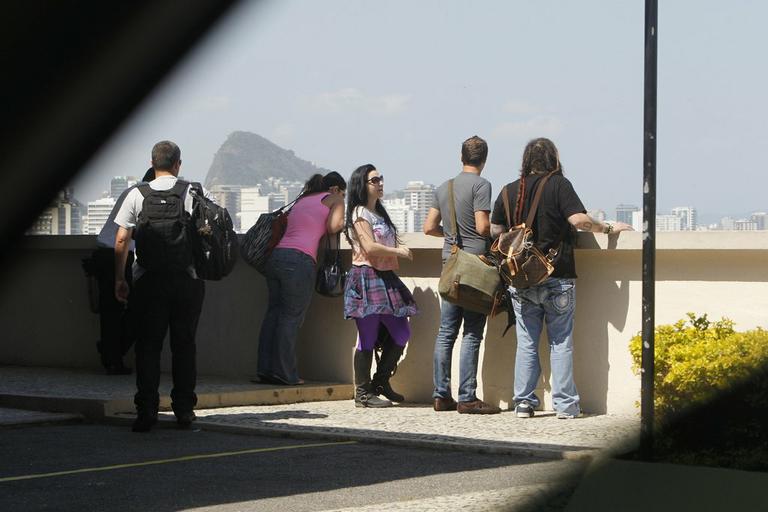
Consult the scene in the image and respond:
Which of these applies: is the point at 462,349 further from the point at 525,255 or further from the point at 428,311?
the point at 525,255

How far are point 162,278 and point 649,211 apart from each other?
3351 millimetres

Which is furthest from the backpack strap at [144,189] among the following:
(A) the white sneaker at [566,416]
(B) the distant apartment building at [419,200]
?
(A) the white sneaker at [566,416]

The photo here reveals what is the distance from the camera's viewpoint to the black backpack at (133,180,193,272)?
7914mm

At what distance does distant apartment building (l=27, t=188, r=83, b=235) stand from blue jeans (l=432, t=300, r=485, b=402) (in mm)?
4844

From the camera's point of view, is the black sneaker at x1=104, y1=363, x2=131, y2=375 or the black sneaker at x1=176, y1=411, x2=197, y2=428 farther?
the black sneaker at x1=104, y1=363, x2=131, y2=375

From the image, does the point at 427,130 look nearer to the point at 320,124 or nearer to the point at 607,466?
the point at 320,124

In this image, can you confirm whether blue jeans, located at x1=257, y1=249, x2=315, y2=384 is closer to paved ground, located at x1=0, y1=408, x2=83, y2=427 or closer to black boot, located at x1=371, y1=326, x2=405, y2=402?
black boot, located at x1=371, y1=326, x2=405, y2=402

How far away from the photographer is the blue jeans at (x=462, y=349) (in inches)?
358

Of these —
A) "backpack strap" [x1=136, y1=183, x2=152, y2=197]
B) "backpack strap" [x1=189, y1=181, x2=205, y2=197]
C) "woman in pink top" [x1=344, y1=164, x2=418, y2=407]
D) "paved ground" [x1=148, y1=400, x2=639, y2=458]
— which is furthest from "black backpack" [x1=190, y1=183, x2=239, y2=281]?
"woman in pink top" [x1=344, y1=164, x2=418, y2=407]

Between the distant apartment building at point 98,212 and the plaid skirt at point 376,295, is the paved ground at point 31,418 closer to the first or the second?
the distant apartment building at point 98,212

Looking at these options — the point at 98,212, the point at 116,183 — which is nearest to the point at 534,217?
the point at 98,212

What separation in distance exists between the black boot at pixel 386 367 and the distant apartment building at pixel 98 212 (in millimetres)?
2254

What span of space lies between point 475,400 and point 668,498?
157 inches

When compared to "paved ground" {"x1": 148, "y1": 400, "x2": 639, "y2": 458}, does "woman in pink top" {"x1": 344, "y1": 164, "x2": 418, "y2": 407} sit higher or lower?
higher
